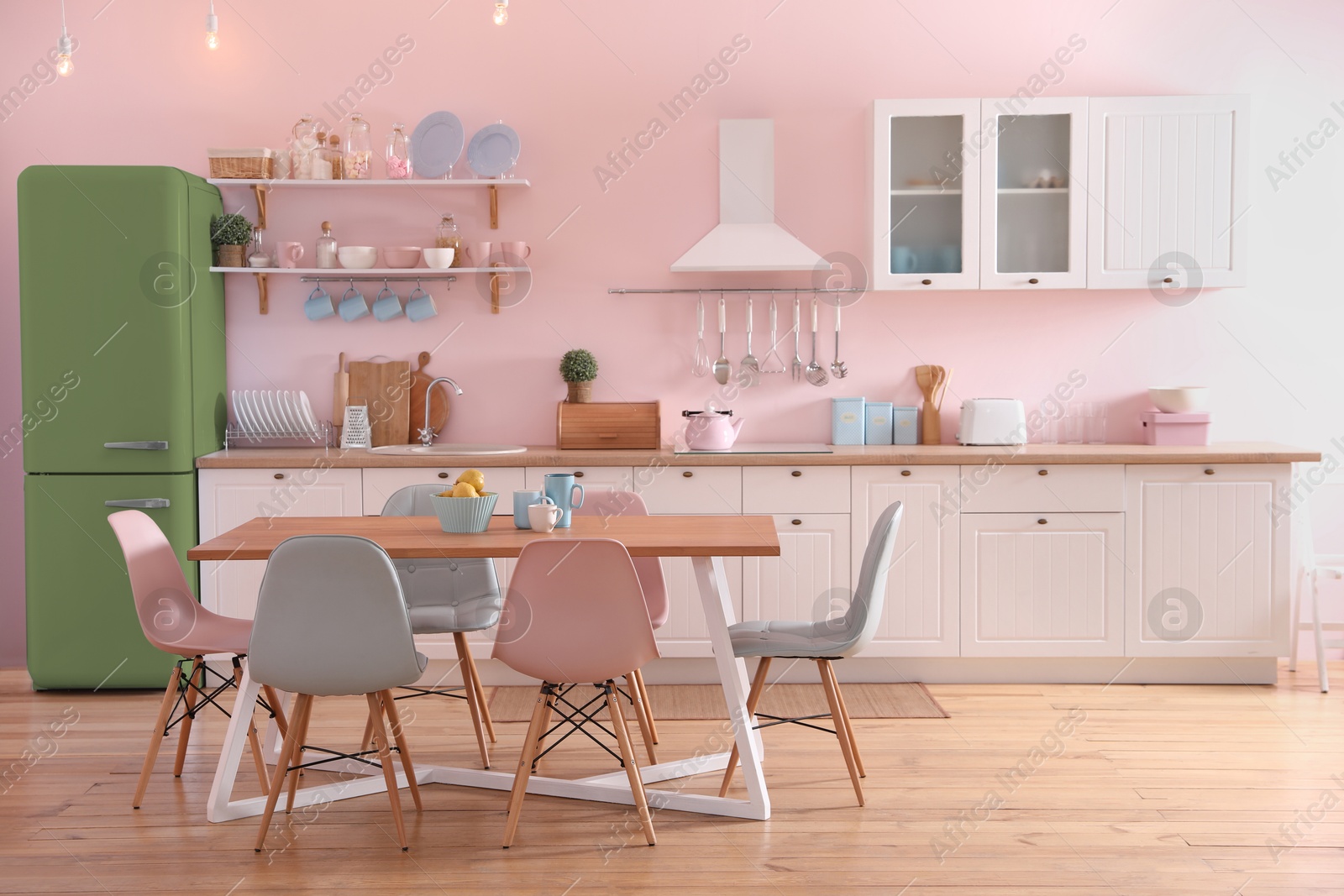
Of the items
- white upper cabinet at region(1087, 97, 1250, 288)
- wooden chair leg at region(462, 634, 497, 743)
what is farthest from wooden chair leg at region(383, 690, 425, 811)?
white upper cabinet at region(1087, 97, 1250, 288)

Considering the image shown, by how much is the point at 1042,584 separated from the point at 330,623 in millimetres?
2564

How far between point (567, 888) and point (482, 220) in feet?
9.19

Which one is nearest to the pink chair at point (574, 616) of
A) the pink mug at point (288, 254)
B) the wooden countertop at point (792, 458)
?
the wooden countertop at point (792, 458)

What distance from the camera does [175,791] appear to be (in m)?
2.97

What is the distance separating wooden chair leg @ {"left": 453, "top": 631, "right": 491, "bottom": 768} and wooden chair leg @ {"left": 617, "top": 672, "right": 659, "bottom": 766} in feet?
1.45

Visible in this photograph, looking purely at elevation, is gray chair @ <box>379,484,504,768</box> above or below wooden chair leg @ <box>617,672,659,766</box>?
above

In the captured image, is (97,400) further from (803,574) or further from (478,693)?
(803,574)

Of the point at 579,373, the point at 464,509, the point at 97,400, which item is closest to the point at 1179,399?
the point at 579,373

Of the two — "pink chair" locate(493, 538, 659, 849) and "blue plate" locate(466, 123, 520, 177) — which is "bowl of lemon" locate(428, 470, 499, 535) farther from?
"blue plate" locate(466, 123, 520, 177)

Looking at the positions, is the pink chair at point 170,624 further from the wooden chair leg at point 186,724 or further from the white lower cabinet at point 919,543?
the white lower cabinet at point 919,543

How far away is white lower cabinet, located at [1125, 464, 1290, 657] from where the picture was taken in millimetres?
3904

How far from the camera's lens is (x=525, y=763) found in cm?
260

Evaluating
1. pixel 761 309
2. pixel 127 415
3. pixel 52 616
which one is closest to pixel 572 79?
pixel 761 309

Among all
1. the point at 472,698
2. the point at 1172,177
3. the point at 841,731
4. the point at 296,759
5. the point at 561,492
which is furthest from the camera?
the point at 1172,177
